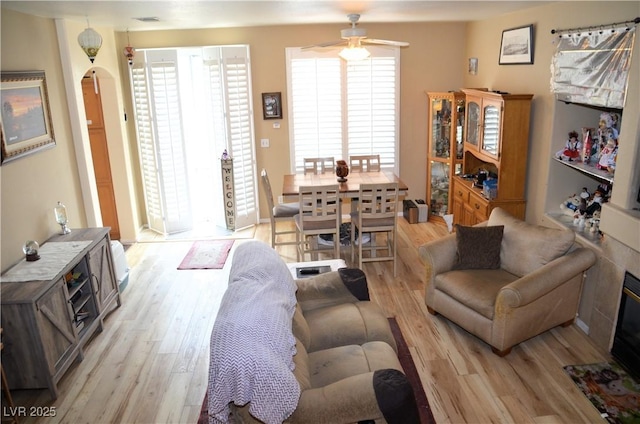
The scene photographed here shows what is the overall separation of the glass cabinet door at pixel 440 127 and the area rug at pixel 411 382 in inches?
120

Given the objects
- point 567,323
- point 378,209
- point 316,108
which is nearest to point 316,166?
point 316,108

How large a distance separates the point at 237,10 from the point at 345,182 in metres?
2.15

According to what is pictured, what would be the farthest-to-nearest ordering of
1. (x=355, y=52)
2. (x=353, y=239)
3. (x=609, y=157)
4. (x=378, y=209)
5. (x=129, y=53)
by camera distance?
(x=129, y=53)
(x=353, y=239)
(x=378, y=209)
(x=355, y=52)
(x=609, y=157)

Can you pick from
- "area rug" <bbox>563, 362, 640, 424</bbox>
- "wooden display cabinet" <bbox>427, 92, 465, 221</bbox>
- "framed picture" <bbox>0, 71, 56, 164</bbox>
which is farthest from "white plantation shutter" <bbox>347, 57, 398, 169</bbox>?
"area rug" <bbox>563, 362, 640, 424</bbox>

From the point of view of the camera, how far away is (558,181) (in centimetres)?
445

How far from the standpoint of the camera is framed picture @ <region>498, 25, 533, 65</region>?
4691mm

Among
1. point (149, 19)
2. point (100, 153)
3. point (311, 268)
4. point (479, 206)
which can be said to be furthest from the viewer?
point (100, 153)

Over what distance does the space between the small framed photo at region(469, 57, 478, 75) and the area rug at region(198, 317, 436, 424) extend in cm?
365

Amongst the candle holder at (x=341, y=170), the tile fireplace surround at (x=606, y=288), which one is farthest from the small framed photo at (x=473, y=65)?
the tile fireplace surround at (x=606, y=288)

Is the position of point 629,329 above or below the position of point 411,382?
above

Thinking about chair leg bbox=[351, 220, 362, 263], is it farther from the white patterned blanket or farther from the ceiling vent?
the ceiling vent

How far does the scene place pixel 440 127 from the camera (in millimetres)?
6426

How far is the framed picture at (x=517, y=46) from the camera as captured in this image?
4.69 metres

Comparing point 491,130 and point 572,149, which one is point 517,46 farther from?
point 572,149
